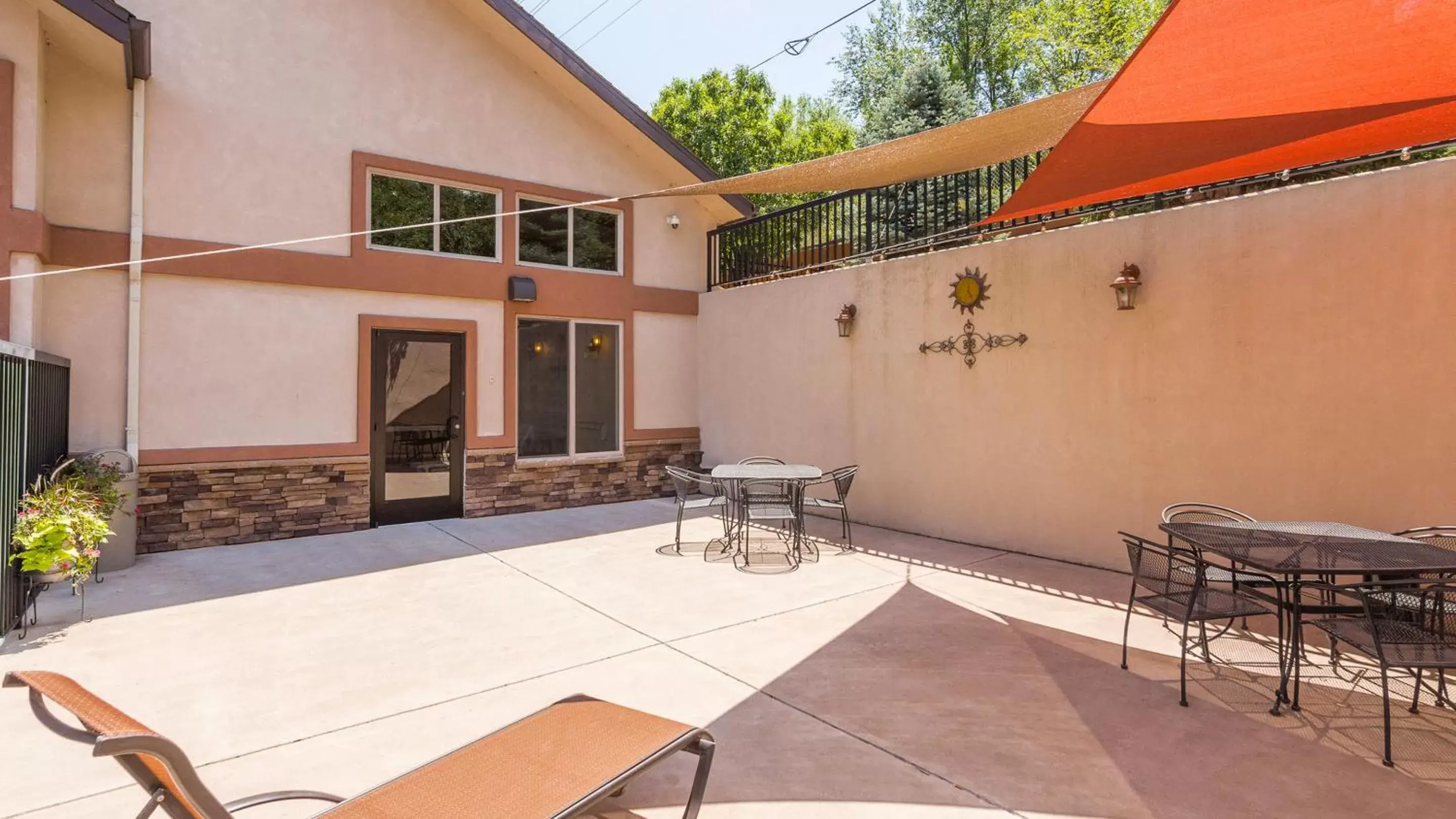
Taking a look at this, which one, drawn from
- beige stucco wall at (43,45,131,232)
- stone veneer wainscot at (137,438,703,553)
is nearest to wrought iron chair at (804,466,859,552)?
stone veneer wainscot at (137,438,703,553)

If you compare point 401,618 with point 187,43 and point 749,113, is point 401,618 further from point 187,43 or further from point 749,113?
point 749,113

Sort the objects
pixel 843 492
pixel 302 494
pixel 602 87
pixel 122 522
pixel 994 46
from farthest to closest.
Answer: pixel 994 46 < pixel 602 87 < pixel 302 494 < pixel 843 492 < pixel 122 522

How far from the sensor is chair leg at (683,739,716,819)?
2.22 metres

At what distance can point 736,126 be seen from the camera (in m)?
25.1

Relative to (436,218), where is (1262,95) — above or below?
below

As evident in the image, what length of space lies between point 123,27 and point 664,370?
6204 mm

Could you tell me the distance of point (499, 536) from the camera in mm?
7129

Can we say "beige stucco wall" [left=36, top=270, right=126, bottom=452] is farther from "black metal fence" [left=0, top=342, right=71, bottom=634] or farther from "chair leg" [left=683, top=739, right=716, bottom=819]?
"chair leg" [left=683, top=739, right=716, bottom=819]

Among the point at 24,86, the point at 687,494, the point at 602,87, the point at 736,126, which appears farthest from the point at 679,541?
the point at 736,126

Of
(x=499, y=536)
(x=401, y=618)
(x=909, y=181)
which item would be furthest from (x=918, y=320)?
(x=401, y=618)

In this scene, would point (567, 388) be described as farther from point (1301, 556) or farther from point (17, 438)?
point (1301, 556)

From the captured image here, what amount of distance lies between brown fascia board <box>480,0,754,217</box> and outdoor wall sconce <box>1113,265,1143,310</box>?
15.0 ft

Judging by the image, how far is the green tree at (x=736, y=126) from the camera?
81.9 feet

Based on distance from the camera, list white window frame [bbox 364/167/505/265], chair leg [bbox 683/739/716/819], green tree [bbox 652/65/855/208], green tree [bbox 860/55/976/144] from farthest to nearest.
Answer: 1. green tree [bbox 652/65/855/208]
2. green tree [bbox 860/55/976/144]
3. white window frame [bbox 364/167/505/265]
4. chair leg [bbox 683/739/716/819]
